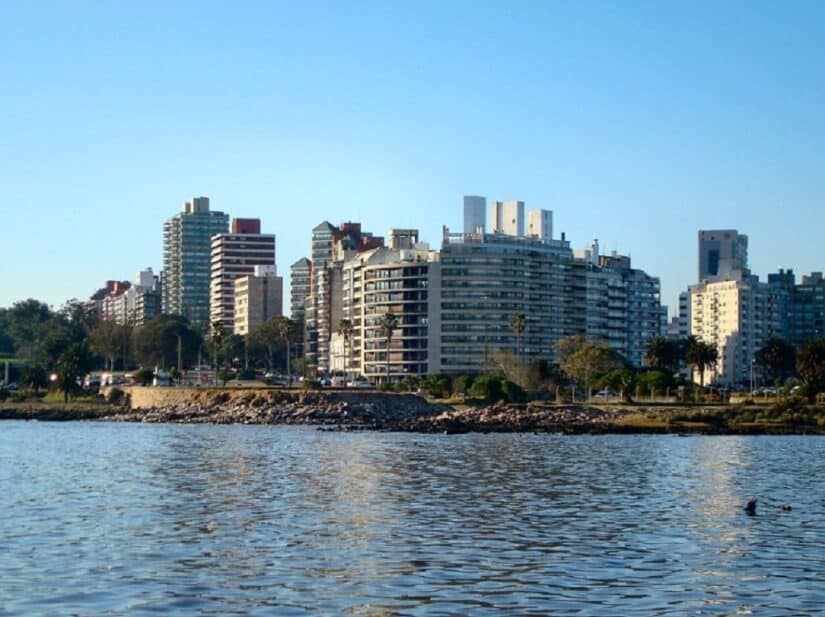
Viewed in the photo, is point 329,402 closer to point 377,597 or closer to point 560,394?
point 560,394

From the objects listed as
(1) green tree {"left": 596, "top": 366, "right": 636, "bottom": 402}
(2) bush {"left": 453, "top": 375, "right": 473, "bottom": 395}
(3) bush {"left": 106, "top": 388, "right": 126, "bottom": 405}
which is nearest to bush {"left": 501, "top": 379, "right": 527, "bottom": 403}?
(2) bush {"left": 453, "top": 375, "right": 473, "bottom": 395}

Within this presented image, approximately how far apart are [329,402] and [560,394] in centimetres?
4431

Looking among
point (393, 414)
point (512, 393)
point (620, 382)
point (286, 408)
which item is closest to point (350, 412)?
point (393, 414)

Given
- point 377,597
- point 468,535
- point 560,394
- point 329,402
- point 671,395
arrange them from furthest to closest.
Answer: point 560,394 < point 671,395 < point 329,402 < point 468,535 < point 377,597

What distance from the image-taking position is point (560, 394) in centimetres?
19300

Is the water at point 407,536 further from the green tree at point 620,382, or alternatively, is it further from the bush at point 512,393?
the bush at point 512,393

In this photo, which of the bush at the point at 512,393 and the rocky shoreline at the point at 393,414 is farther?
the bush at the point at 512,393

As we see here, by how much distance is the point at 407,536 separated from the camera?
4400 cm

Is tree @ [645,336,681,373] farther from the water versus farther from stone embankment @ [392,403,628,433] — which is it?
the water

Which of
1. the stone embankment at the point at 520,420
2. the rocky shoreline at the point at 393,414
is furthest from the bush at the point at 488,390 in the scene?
the stone embankment at the point at 520,420

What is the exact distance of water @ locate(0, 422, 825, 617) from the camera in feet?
107

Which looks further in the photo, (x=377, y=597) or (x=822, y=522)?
(x=822, y=522)

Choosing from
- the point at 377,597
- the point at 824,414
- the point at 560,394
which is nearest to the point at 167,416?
the point at 560,394

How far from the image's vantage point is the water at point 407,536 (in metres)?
32.7
